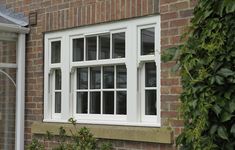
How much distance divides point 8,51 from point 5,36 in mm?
278

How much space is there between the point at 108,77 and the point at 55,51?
1.26 m

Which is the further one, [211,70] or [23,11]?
[23,11]

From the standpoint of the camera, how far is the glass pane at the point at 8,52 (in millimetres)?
7840

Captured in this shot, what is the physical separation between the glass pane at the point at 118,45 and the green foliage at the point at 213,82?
2049 millimetres

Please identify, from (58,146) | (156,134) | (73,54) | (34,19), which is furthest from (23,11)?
(156,134)

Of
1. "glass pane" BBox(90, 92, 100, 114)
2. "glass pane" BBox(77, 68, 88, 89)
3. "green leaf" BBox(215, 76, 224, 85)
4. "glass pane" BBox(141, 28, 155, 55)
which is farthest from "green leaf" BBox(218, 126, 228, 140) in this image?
"glass pane" BBox(77, 68, 88, 89)

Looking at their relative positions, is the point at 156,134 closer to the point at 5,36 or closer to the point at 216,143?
the point at 216,143

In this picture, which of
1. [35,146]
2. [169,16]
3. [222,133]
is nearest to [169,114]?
[169,16]

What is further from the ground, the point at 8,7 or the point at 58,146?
the point at 8,7

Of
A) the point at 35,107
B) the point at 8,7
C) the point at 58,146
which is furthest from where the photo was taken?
the point at 8,7

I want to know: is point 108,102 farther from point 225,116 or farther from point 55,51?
point 225,116

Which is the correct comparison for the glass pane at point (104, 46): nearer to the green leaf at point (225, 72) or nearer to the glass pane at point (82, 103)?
the glass pane at point (82, 103)

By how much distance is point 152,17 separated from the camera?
596cm

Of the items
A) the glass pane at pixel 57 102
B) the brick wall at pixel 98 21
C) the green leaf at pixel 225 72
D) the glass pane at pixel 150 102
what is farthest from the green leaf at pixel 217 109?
the glass pane at pixel 57 102
